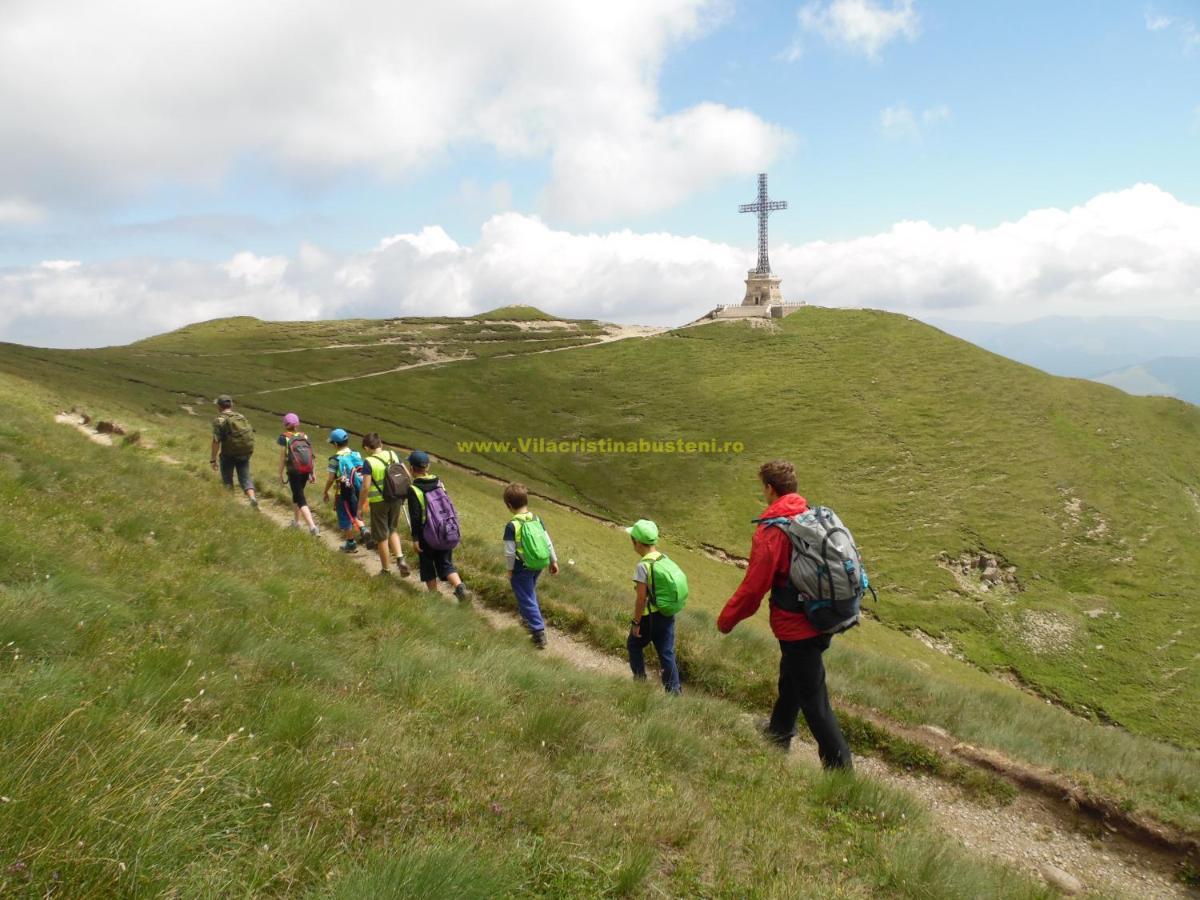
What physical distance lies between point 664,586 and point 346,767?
582cm

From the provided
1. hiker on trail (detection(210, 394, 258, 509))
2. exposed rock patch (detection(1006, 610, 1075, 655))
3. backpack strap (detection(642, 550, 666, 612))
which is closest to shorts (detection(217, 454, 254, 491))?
hiker on trail (detection(210, 394, 258, 509))

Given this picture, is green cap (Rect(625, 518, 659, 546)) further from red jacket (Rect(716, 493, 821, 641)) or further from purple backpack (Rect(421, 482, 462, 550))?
purple backpack (Rect(421, 482, 462, 550))

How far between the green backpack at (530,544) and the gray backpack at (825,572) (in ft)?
16.4

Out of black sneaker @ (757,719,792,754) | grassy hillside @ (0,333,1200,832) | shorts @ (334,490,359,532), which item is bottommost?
grassy hillside @ (0,333,1200,832)

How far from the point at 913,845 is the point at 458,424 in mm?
61793

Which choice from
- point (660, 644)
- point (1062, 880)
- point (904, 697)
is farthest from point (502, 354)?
point (1062, 880)

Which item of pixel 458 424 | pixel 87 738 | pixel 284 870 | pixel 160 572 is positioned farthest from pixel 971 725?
pixel 458 424

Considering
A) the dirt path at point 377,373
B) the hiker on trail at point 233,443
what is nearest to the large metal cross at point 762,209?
the dirt path at point 377,373

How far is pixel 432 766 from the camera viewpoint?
4.96 meters

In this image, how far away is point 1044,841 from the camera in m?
8.13

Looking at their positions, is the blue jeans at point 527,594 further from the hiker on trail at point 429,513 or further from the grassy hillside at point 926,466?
the grassy hillside at point 926,466

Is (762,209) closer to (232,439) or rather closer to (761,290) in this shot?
(761,290)

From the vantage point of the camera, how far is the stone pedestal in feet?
381

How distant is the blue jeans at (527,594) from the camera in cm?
A: 1138
